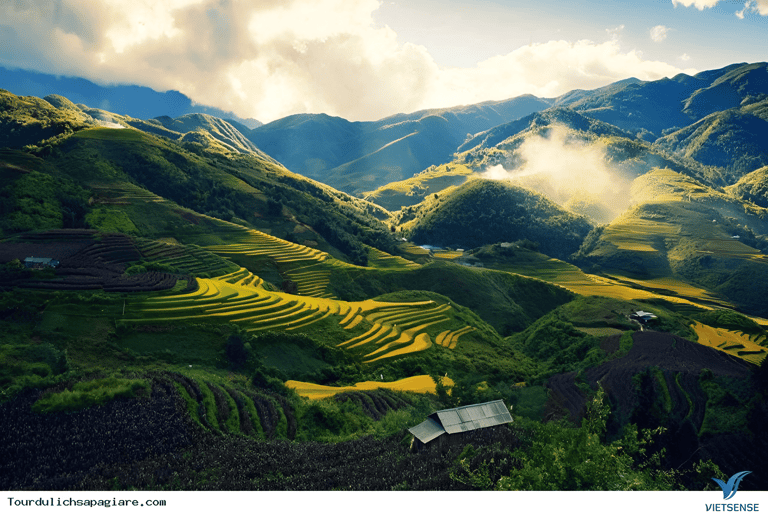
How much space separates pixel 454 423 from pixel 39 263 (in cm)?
3650

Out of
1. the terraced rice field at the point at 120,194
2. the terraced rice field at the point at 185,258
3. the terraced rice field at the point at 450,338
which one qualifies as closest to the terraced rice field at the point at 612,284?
the terraced rice field at the point at 450,338

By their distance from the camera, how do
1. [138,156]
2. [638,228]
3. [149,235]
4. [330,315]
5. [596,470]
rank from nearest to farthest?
[596,470], [330,315], [149,235], [138,156], [638,228]

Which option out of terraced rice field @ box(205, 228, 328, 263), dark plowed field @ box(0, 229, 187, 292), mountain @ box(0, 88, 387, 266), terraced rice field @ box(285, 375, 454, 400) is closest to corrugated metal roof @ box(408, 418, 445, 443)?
terraced rice field @ box(285, 375, 454, 400)

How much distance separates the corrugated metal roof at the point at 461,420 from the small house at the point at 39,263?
112ft

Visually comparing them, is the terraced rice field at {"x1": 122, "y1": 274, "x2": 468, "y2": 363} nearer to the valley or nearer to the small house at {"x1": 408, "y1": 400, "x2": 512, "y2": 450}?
the valley

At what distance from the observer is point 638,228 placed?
128250 mm

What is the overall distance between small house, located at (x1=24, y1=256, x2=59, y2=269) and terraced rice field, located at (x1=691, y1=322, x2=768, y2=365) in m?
56.2

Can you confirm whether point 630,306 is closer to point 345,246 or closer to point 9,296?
point 345,246

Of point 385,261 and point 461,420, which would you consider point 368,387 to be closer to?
point 461,420

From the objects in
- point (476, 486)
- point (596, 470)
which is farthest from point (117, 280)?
point (596, 470)

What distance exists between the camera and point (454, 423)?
16.7m

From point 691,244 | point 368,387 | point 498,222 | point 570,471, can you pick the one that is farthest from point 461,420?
point 498,222

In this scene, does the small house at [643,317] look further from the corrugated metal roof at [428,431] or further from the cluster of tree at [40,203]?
the cluster of tree at [40,203]
